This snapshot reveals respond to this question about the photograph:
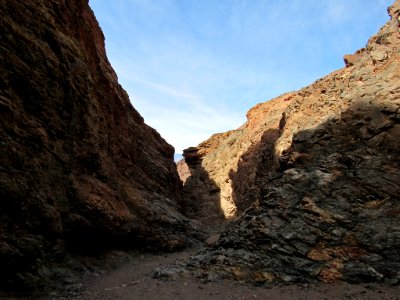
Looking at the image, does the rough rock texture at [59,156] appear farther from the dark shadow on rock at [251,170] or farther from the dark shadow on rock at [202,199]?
the dark shadow on rock at [202,199]

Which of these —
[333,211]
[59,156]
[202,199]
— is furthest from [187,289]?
[202,199]

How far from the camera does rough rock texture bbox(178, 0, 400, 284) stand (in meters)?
15.1

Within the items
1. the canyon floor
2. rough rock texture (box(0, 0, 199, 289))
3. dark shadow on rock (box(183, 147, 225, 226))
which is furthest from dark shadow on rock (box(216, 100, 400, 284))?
dark shadow on rock (box(183, 147, 225, 226))

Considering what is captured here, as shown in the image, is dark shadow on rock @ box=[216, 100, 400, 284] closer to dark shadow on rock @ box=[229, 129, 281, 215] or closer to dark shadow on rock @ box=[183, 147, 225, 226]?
dark shadow on rock @ box=[229, 129, 281, 215]

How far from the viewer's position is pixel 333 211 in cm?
1698

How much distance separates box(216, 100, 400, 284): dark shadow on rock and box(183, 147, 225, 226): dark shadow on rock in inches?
662

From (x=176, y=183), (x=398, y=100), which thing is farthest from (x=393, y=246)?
(x=176, y=183)

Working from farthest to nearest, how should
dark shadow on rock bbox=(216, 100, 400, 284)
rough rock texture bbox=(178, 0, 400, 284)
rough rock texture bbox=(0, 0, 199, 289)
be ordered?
rough rock texture bbox=(178, 0, 400, 284) → dark shadow on rock bbox=(216, 100, 400, 284) → rough rock texture bbox=(0, 0, 199, 289)

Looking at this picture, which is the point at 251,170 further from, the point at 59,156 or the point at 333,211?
the point at 59,156

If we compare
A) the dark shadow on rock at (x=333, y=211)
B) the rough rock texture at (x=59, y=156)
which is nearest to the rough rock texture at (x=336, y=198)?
the dark shadow on rock at (x=333, y=211)

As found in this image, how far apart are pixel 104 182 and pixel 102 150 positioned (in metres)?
2.23

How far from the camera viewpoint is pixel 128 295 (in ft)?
45.6

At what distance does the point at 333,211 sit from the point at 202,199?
23596 millimetres

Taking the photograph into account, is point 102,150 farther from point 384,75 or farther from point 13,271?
point 384,75
